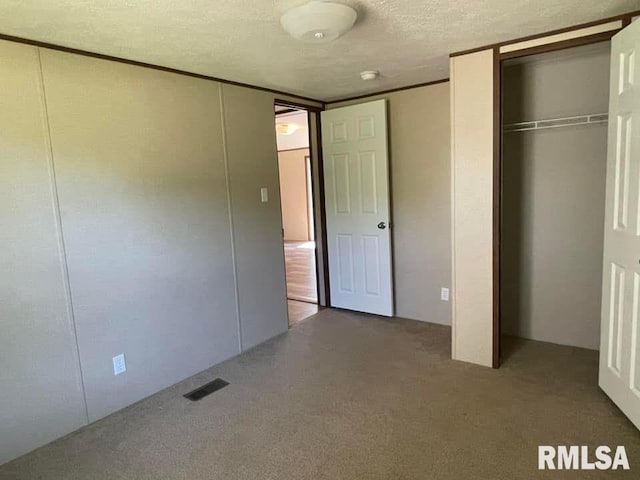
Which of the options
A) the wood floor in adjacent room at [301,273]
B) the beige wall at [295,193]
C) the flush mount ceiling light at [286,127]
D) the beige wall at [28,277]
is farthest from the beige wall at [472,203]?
the beige wall at [295,193]

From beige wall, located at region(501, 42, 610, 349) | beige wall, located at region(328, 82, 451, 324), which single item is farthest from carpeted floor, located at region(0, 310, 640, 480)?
beige wall, located at region(328, 82, 451, 324)

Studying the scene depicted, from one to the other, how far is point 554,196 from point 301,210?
22.6ft

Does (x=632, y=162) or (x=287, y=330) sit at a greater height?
(x=632, y=162)

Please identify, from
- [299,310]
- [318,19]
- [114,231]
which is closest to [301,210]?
[299,310]

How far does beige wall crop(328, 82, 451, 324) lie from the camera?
3.63 metres

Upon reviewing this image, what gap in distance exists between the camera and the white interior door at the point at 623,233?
2.00m

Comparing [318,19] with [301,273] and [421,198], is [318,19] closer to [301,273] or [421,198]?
[421,198]

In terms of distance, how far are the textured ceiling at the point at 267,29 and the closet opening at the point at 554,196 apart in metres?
0.78

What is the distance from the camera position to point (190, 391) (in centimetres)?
281

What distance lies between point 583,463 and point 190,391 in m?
2.27

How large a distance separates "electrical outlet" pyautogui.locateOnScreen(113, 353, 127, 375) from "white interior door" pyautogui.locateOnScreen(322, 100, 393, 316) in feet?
7.59

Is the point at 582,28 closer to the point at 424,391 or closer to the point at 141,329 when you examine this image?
the point at 424,391

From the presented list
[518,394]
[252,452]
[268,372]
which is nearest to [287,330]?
Result: [268,372]

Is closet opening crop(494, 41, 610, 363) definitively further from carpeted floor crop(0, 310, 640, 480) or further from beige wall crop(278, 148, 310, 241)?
beige wall crop(278, 148, 310, 241)
